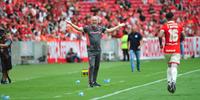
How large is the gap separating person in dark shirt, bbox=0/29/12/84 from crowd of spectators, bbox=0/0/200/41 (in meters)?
11.3

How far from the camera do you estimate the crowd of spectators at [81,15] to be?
1682 inches

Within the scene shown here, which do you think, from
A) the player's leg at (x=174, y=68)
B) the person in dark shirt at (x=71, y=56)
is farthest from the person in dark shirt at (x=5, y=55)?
the person in dark shirt at (x=71, y=56)

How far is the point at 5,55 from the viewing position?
90.1 ft

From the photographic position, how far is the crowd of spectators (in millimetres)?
42719

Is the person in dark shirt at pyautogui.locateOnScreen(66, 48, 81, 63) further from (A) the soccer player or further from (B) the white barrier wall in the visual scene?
(A) the soccer player

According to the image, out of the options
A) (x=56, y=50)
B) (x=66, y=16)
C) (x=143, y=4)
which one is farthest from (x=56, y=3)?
(x=143, y=4)

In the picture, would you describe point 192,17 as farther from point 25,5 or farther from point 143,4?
point 25,5

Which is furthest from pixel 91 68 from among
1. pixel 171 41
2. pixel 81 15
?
pixel 81 15

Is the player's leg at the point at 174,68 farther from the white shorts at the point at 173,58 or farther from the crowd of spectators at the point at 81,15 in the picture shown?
the crowd of spectators at the point at 81,15

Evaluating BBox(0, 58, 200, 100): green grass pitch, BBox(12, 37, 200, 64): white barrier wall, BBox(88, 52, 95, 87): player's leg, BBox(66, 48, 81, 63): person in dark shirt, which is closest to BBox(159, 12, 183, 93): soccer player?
BBox(0, 58, 200, 100): green grass pitch

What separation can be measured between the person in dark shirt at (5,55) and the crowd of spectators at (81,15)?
11.3m

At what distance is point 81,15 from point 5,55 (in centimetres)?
2268

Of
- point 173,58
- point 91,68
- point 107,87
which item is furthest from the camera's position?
point 91,68

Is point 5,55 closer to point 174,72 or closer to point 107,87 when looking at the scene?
point 107,87
